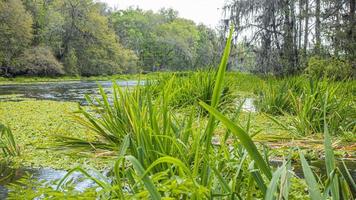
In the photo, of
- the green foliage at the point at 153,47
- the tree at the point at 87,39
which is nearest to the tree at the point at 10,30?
the tree at the point at 87,39

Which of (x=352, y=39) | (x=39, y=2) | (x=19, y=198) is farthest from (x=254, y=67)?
(x=39, y=2)

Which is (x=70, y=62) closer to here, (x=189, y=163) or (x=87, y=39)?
(x=87, y=39)

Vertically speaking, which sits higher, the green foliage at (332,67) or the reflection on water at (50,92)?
the green foliage at (332,67)

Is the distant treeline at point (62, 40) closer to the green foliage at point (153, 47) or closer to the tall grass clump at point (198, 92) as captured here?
the green foliage at point (153, 47)

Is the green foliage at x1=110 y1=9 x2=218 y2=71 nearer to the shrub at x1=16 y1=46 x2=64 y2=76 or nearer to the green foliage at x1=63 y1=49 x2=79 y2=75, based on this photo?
the green foliage at x1=63 y1=49 x2=79 y2=75

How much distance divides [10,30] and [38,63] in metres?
2.84

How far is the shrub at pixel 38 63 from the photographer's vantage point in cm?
2420

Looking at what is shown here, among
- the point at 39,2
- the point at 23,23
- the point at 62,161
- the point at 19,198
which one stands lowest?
the point at 62,161

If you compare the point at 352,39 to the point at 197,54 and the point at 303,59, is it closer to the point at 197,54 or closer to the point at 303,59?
the point at 303,59

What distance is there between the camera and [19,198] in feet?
3.99

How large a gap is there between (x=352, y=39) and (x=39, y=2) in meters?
28.1

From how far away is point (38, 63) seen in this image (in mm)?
24812

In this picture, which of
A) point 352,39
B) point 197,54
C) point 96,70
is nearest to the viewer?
point 352,39

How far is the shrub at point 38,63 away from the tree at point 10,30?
26.9 inches
